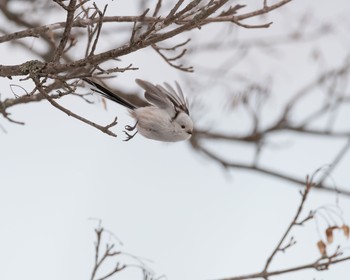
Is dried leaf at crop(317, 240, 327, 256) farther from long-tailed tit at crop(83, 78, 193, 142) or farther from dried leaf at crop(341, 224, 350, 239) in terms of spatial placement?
long-tailed tit at crop(83, 78, 193, 142)

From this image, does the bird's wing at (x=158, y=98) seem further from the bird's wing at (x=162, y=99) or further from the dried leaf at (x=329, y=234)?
the dried leaf at (x=329, y=234)

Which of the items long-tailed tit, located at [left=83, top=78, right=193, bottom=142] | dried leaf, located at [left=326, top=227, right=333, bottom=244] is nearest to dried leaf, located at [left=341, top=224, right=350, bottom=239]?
dried leaf, located at [left=326, top=227, right=333, bottom=244]

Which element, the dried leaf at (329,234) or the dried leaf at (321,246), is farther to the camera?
the dried leaf at (329,234)

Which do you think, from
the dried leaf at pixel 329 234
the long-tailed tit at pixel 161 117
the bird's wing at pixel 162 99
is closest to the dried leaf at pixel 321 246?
the dried leaf at pixel 329 234

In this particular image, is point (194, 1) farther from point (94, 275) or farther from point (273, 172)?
point (273, 172)

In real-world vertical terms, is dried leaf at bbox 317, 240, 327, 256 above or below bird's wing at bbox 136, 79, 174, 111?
below

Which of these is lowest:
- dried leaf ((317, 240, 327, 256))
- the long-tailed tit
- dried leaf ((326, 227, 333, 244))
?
dried leaf ((317, 240, 327, 256))

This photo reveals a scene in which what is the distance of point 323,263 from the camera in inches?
120

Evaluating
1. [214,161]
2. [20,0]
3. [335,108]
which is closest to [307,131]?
[335,108]

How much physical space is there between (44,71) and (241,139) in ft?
14.1

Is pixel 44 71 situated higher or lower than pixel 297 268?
higher

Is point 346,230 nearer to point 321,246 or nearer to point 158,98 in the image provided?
point 321,246

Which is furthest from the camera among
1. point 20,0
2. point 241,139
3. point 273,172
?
point 241,139

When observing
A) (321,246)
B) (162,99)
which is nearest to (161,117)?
(162,99)
